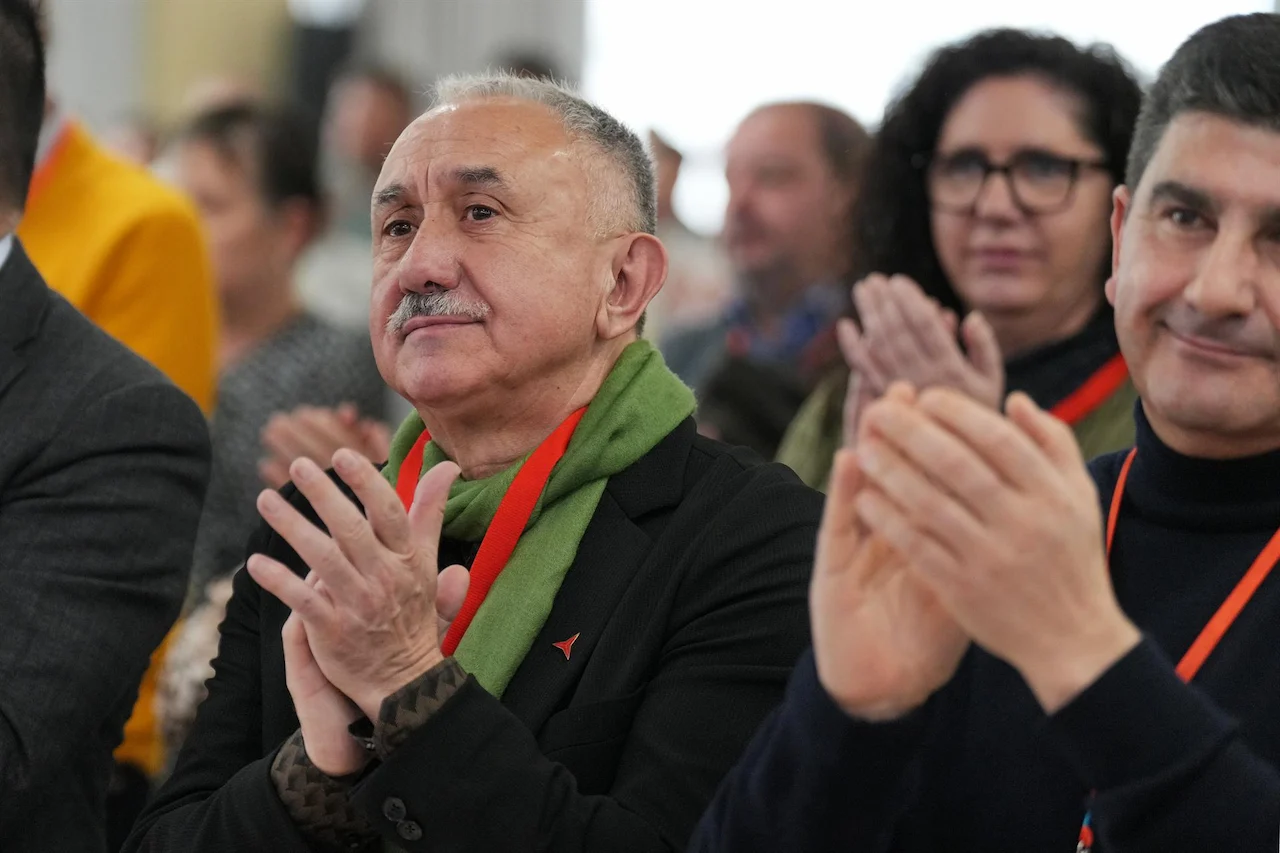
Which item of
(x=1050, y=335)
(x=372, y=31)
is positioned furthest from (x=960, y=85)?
(x=372, y=31)

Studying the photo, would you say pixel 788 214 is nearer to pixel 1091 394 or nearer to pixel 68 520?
pixel 1091 394

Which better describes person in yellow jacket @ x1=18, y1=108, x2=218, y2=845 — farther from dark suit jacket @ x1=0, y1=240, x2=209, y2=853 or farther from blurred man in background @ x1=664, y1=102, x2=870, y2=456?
blurred man in background @ x1=664, y1=102, x2=870, y2=456

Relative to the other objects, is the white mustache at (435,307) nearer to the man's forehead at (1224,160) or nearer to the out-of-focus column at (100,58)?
the man's forehead at (1224,160)

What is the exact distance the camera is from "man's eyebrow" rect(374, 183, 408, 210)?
2.32m

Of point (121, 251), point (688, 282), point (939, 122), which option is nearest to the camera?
point (939, 122)

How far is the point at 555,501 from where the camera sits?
2.19 m

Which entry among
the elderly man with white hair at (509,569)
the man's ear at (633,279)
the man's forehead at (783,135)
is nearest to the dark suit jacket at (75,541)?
the elderly man with white hair at (509,569)

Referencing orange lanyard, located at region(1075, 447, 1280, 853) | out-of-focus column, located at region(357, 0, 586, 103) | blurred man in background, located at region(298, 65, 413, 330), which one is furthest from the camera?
out-of-focus column, located at region(357, 0, 586, 103)

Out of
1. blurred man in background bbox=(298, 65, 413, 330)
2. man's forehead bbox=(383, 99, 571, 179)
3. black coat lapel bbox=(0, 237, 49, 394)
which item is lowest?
blurred man in background bbox=(298, 65, 413, 330)

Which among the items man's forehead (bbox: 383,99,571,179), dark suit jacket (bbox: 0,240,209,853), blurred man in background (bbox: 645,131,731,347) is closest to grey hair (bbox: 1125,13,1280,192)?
man's forehead (bbox: 383,99,571,179)

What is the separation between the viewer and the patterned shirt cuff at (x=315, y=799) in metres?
1.92

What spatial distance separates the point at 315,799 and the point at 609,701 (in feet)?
1.13

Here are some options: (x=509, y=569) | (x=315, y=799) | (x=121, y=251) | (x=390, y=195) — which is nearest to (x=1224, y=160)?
(x=509, y=569)

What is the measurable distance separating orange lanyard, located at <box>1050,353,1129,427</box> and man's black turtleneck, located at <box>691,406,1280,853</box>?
0.92 m
